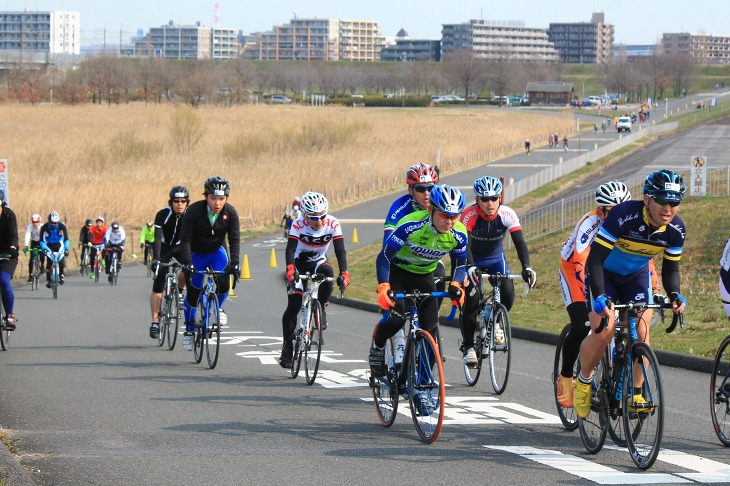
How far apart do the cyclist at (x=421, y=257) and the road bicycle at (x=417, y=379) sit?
80 mm

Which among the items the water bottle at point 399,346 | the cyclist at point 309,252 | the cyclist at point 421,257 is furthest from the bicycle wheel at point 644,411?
the cyclist at point 309,252

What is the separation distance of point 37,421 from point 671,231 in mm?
5260

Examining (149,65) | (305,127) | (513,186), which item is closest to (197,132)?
(305,127)

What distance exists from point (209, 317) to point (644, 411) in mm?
6570

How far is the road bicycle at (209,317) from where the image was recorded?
12562mm

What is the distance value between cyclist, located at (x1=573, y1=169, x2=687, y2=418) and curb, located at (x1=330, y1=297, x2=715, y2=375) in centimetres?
409

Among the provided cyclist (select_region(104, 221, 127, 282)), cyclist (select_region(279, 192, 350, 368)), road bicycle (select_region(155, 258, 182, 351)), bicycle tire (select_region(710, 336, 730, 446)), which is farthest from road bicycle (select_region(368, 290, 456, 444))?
cyclist (select_region(104, 221, 127, 282))

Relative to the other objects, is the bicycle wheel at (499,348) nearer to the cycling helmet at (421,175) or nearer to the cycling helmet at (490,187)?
the cycling helmet at (490,187)

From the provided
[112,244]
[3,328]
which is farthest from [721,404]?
[112,244]

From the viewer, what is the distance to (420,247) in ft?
28.4

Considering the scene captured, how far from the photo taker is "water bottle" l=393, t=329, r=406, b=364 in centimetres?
875

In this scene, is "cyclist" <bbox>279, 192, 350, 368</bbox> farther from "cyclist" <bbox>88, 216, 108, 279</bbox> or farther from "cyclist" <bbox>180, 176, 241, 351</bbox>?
"cyclist" <bbox>88, 216, 108, 279</bbox>

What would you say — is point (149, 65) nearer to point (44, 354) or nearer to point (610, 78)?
point (610, 78)

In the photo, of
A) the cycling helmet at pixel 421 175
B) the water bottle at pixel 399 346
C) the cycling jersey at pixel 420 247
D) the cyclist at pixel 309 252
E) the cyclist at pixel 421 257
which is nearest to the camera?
the cyclist at pixel 421 257
